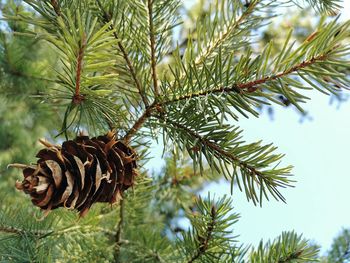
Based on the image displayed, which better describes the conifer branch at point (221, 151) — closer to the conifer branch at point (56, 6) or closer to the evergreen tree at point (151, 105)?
the evergreen tree at point (151, 105)

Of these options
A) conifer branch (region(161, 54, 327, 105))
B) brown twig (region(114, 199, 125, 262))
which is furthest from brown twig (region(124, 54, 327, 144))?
brown twig (region(114, 199, 125, 262))

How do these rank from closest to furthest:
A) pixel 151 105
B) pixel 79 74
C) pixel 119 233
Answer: pixel 79 74, pixel 151 105, pixel 119 233

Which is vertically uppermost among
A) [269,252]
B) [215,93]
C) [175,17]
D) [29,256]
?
[175,17]

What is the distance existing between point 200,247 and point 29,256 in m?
0.26

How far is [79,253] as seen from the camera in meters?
0.77

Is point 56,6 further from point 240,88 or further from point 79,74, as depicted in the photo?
point 240,88

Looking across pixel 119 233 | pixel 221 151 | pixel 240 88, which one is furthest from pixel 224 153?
pixel 119 233

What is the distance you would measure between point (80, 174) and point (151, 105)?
14 centimetres

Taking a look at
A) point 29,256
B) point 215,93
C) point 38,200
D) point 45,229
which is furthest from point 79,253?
point 215,93

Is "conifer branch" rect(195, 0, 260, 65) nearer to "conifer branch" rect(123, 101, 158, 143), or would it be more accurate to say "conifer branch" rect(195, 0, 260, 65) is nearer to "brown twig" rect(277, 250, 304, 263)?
"conifer branch" rect(123, 101, 158, 143)

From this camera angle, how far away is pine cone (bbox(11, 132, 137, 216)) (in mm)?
475

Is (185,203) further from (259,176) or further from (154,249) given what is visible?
(259,176)

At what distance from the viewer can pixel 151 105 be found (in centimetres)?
57

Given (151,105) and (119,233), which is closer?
(151,105)
